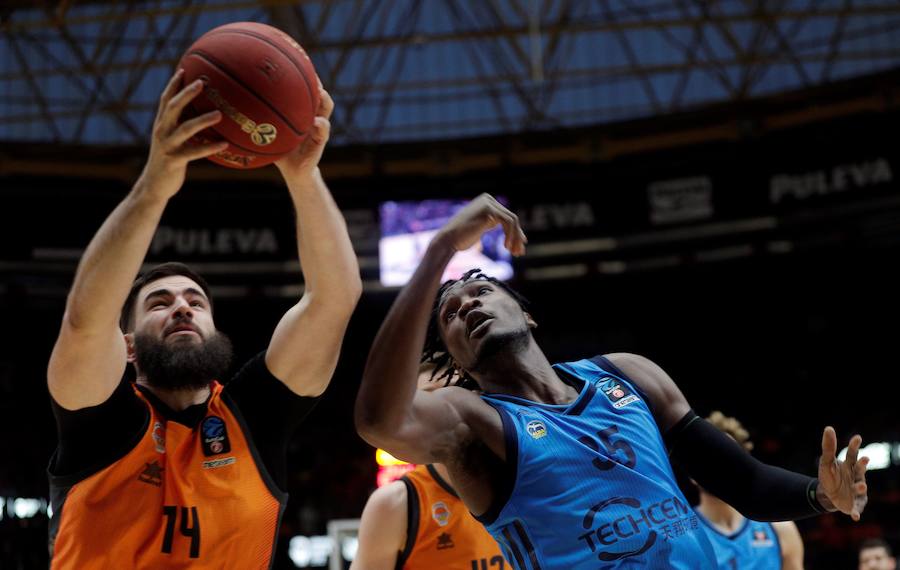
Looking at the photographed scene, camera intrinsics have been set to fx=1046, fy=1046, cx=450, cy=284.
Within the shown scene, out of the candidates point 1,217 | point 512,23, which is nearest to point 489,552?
point 1,217

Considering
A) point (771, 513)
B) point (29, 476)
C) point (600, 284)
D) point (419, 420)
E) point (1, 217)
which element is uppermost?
point (1, 217)

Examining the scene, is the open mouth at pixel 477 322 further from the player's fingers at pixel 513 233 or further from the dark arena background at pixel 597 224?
the dark arena background at pixel 597 224

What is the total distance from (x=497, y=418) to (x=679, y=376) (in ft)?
50.6

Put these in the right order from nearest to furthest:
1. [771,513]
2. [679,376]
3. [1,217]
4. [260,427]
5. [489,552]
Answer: [771,513]
[260,427]
[489,552]
[1,217]
[679,376]

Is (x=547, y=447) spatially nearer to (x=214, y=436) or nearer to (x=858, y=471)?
(x=858, y=471)

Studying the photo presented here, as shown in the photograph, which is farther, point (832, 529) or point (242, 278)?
point (242, 278)

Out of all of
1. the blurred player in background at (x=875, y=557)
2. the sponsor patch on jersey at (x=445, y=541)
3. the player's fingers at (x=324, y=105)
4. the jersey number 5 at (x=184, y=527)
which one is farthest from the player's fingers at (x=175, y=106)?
the blurred player in background at (x=875, y=557)

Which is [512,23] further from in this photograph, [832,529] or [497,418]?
[497,418]

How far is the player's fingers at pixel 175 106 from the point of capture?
107 inches

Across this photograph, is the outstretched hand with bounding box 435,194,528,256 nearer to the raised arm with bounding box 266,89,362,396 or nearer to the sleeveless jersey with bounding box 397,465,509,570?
the raised arm with bounding box 266,89,362,396

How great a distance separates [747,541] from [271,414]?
12.7ft

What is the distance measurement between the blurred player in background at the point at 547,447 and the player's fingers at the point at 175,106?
0.75 meters

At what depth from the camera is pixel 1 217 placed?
15.5m

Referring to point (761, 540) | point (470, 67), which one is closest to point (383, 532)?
point (761, 540)
